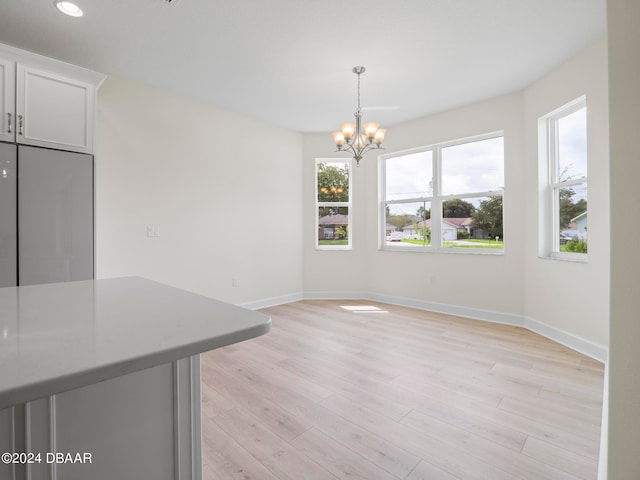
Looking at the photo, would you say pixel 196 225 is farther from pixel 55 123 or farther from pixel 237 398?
pixel 237 398

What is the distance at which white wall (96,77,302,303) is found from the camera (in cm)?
330

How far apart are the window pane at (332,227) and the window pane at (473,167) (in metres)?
1.64

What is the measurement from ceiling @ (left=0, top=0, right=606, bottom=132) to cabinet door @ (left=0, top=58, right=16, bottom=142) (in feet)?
1.37

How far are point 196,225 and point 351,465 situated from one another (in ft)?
10.6

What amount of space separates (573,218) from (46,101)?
15.7 ft

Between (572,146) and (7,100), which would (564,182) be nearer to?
(572,146)

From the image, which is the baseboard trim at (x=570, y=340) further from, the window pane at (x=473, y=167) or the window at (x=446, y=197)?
the window pane at (x=473, y=167)

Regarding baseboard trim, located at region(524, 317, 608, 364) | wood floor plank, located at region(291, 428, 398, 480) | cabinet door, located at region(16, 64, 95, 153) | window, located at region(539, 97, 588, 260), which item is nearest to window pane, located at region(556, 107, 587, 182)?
window, located at region(539, 97, 588, 260)

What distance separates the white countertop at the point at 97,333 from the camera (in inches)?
18.5

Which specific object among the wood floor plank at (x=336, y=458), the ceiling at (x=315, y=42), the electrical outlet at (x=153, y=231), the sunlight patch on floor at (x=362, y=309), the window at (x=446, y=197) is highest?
the ceiling at (x=315, y=42)

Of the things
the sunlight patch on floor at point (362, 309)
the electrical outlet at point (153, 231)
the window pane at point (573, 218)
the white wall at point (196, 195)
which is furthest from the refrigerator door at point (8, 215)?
the window pane at point (573, 218)

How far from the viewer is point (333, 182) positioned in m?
5.29

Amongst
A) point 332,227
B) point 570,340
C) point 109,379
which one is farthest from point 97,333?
point 332,227

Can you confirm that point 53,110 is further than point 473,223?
No
